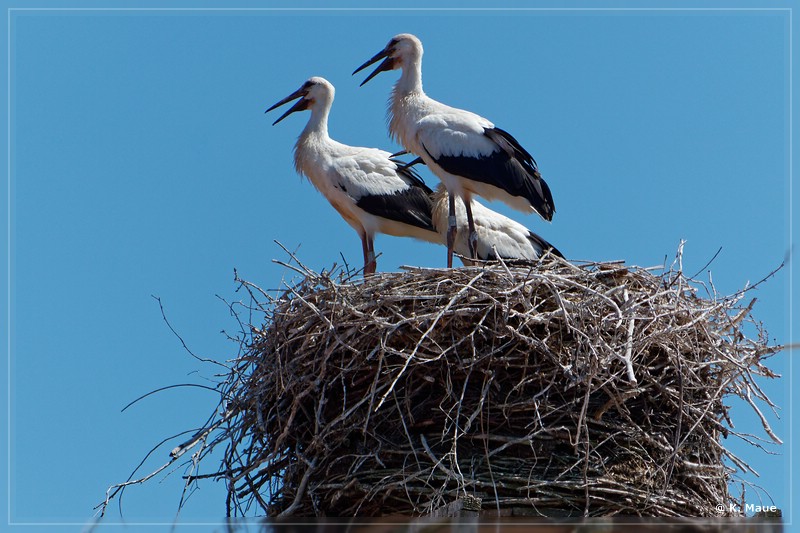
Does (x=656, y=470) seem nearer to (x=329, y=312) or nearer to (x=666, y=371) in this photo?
(x=666, y=371)

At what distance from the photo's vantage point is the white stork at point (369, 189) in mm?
10320

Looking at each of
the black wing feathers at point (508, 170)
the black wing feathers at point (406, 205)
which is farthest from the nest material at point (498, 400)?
the black wing feathers at point (406, 205)

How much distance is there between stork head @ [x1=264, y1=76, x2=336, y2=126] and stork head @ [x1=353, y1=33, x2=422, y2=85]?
1.75ft

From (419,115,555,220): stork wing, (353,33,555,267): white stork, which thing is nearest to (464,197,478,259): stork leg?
(353,33,555,267): white stork

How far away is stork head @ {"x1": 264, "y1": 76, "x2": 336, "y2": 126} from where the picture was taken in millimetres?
11172

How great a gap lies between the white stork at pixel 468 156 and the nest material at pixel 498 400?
1.96m

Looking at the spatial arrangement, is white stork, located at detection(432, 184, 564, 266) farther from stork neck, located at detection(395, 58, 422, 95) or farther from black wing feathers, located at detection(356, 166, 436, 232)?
stork neck, located at detection(395, 58, 422, 95)

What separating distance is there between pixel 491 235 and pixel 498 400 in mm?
2954

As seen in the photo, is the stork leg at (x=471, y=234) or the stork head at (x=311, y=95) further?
the stork head at (x=311, y=95)

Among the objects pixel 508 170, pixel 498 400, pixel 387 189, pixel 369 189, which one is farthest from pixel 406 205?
pixel 498 400

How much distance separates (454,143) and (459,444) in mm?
2994

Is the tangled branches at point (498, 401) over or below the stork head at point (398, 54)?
below

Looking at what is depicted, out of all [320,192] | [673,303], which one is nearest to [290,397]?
[673,303]

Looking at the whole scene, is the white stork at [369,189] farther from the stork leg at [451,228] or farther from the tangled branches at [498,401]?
the tangled branches at [498,401]
